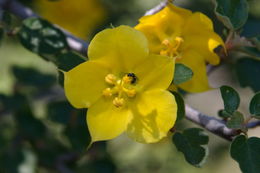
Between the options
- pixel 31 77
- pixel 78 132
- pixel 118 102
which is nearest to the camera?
pixel 118 102

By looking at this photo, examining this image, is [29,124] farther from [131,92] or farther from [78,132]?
[131,92]

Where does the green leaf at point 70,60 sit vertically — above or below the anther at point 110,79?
above

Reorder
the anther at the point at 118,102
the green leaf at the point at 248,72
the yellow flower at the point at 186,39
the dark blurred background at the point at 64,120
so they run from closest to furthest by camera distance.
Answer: the anther at the point at 118,102 → the yellow flower at the point at 186,39 → the green leaf at the point at 248,72 → the dark blurred background at the point at 64,120

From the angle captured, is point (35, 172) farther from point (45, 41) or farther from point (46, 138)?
point (45, 41)

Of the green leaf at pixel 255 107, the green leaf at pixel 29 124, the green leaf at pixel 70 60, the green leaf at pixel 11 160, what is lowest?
the green leaf at pixel 11 160

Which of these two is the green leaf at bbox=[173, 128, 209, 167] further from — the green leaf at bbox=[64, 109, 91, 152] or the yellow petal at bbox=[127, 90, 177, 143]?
the green leaf at bbox=[64, 109, 91, 152]

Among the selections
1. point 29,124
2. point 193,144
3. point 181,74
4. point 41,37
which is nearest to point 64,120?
point 29,124

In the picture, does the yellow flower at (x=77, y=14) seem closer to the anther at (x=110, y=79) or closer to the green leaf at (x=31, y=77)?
the green leaf at (x=31, y=77)

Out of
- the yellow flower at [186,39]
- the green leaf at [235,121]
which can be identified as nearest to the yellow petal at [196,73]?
the yellow flower at [186,39]
